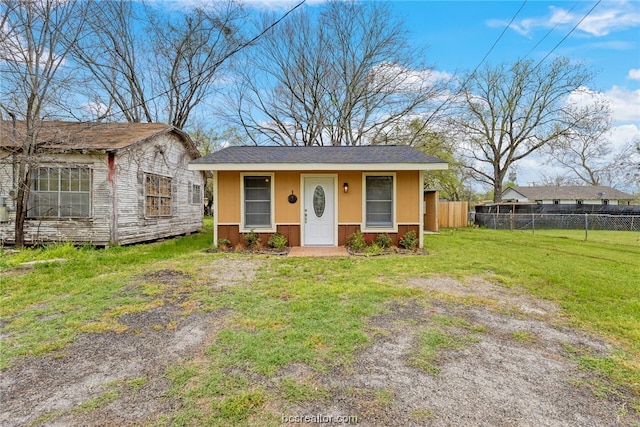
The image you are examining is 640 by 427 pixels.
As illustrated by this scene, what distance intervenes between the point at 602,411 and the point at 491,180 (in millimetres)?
24941

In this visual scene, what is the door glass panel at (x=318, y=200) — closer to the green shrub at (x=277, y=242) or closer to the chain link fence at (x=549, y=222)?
the green shrub at (x=277, y=242)

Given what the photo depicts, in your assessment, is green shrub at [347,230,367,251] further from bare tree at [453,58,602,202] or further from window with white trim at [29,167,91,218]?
bare tree at [453,58,602,202]

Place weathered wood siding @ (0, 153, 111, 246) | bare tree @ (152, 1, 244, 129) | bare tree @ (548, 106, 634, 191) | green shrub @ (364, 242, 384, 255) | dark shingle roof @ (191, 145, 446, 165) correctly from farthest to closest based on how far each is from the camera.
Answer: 1. bare tree @ (548, 106, 634, 191)
2. bare tree @ (152, 1, 244, 129)
3. weathered wood siding @ (0, 153, 111, 246)
4. dark shingle roof @ (191, 145, 446, 165)
5. green shrub @ (364, 242, 384, 255)

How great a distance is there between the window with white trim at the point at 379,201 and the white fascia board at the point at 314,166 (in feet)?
1.64

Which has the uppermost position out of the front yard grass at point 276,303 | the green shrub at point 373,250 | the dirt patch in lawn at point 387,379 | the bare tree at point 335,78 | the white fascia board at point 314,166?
the bare tree at point 335,78

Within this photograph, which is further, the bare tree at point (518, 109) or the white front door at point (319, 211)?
the bare tree at point (518, 109)

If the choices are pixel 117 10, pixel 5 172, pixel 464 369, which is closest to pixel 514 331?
pixel 464 369

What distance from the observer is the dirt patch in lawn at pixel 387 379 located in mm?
1871

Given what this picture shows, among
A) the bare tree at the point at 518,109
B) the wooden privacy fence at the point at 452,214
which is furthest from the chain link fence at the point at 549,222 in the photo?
the bare tree at the point at 518,109

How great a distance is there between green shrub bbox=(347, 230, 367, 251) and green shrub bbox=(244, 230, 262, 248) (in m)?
2.34

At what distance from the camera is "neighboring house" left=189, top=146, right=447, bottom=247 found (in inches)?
316

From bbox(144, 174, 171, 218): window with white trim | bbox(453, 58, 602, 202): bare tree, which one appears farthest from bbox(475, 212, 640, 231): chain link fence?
bbox(144, 174, 171, 218): window with white trim

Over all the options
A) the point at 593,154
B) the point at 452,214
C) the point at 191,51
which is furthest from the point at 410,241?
the point at 593,154

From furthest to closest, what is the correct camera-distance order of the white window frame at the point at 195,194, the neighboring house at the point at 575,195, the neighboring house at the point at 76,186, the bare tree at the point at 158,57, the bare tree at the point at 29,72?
the neighboring house at the point at 575,195
the bare tree at the point at 158,57
the white window frame at the point at 195,194
the neighboring house at the point at 76,186
the bare tree at the point at 29,72
